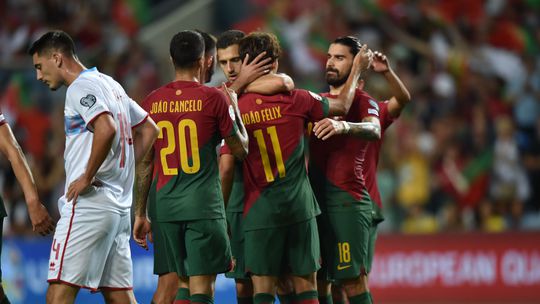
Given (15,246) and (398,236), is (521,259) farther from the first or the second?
(15,246)

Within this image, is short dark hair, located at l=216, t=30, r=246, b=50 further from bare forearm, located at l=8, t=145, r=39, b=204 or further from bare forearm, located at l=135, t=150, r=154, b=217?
bare forearm, located at l=8, t=145, r=39, b=204

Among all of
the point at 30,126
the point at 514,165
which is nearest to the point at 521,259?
the point at 514,165

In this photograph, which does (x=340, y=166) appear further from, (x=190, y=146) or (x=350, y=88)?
(x=190, y=146)

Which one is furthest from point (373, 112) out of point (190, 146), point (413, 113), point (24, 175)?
point (413, 113)

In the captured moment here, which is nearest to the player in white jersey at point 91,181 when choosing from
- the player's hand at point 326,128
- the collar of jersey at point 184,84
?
the collar of jersey at point 184,84

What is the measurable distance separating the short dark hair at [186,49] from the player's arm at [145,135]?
480mm

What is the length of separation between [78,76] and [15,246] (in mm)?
6622

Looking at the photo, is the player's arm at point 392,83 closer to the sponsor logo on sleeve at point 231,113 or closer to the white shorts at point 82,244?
the sponsor logo on sleeve at point 231,113

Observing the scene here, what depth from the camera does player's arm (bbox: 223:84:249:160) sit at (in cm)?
641

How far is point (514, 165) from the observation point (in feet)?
41.8

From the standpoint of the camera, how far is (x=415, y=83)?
13.9 meters

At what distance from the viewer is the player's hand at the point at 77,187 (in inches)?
227

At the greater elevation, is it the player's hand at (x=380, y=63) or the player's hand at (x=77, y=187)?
the player's hand at (x=380, y=63)

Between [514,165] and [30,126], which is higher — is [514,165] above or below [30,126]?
below
